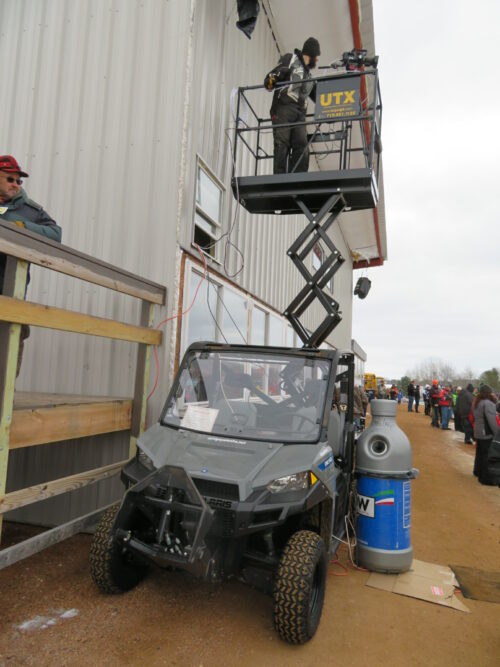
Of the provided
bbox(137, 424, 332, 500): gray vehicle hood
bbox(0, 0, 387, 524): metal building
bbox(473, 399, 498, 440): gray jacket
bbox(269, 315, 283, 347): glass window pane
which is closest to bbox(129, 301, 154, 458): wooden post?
bbox(0, 0, 387, 524): metal building

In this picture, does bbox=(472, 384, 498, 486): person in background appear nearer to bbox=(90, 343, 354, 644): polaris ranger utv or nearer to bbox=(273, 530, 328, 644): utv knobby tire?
bbox=(90, 343, 354, 644): polaris ranger utv

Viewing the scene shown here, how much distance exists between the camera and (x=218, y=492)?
3.21 metres

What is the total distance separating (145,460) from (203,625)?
1289mm

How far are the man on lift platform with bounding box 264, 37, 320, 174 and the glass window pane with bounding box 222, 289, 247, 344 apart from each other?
2107 millimetres

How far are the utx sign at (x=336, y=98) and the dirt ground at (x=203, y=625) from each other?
19.0 ft

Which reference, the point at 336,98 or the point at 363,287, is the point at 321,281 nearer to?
the point at 336,98

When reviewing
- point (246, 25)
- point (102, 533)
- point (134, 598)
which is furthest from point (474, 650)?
point (246, 25)

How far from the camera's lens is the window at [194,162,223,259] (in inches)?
254

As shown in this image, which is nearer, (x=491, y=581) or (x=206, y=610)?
(x=206, y=610)

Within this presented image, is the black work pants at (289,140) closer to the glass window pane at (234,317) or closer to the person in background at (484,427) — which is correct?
the glass window pane at (234,317)

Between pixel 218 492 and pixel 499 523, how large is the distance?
18.7 feet

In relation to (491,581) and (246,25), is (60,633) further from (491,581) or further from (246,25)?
(246,25)

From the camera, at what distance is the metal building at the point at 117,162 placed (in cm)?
573

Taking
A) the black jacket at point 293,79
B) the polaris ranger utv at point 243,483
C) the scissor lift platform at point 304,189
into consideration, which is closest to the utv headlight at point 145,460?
the polaris ranger utv at point 243,483
